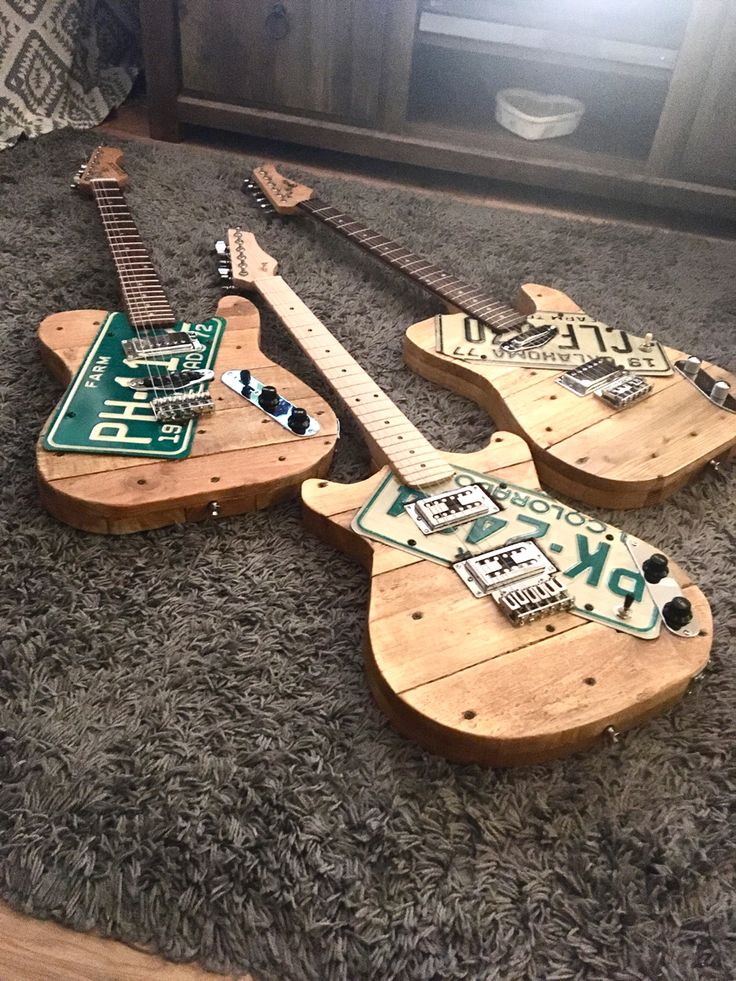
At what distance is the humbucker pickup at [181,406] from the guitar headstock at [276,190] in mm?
818

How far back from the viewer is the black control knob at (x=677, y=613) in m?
0.94

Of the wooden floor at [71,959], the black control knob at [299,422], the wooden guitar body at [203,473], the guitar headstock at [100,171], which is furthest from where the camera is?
the guitar headstock at [100,171]

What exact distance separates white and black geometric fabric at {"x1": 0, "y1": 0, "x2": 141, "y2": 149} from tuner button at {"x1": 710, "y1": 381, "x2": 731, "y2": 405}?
1.83 meters

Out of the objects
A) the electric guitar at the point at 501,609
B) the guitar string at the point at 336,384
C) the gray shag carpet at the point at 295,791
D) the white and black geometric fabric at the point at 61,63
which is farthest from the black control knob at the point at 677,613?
the white and black geometric fabric at the point at 61,63

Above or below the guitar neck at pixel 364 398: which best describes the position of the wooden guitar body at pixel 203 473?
below

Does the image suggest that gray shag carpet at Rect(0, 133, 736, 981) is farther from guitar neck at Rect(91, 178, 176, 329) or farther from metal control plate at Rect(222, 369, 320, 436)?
guitar neck at Rect(91, 178, 176, 329)

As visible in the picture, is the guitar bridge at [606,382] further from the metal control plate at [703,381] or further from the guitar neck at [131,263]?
the guitar neck at [131,263]

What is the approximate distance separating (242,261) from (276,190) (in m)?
0.38

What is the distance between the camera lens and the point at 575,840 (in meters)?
0.85

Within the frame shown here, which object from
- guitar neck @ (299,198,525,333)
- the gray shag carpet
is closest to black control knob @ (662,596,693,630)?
the gray shag carpet

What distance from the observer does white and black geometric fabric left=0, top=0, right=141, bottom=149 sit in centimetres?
213

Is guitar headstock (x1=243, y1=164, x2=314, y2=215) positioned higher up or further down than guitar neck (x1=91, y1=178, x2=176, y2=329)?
further down

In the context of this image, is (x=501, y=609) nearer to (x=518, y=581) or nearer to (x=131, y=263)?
(x=518, y=581)

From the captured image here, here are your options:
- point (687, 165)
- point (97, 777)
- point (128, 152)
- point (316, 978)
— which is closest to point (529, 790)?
point (316, 978)
